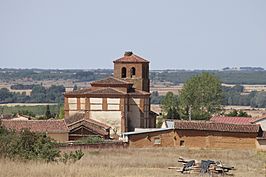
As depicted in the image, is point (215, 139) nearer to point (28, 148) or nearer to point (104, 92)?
point (104, 92)

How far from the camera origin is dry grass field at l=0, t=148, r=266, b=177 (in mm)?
27422

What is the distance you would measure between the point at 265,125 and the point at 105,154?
31.1 m

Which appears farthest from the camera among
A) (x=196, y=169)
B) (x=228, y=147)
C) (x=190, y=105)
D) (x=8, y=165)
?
(x=190, y=105)

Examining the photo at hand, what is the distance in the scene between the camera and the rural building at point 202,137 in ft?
186

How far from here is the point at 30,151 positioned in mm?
31922

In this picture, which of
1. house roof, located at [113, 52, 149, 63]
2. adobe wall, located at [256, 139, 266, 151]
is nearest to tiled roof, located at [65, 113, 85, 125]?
house roof, located at [113, 52, 149, 63]

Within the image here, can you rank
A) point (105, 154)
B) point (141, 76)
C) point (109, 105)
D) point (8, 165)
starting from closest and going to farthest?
point (8, 165), point (105, 154), point (109, 105), point (141, 76)

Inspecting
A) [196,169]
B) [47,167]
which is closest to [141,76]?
[196,169]

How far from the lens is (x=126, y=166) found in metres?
34.6

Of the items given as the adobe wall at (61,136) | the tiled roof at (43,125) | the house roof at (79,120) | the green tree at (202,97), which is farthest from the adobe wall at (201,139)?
the green tree at (202,97)

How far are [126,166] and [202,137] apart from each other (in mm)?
23111

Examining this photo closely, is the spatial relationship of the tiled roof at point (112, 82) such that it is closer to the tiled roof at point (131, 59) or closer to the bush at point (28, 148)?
the tiled roof at point (131, 59)

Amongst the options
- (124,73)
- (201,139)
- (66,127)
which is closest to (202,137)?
(201,139)

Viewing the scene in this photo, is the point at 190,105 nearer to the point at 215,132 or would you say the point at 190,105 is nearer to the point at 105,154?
the point at 215,132
